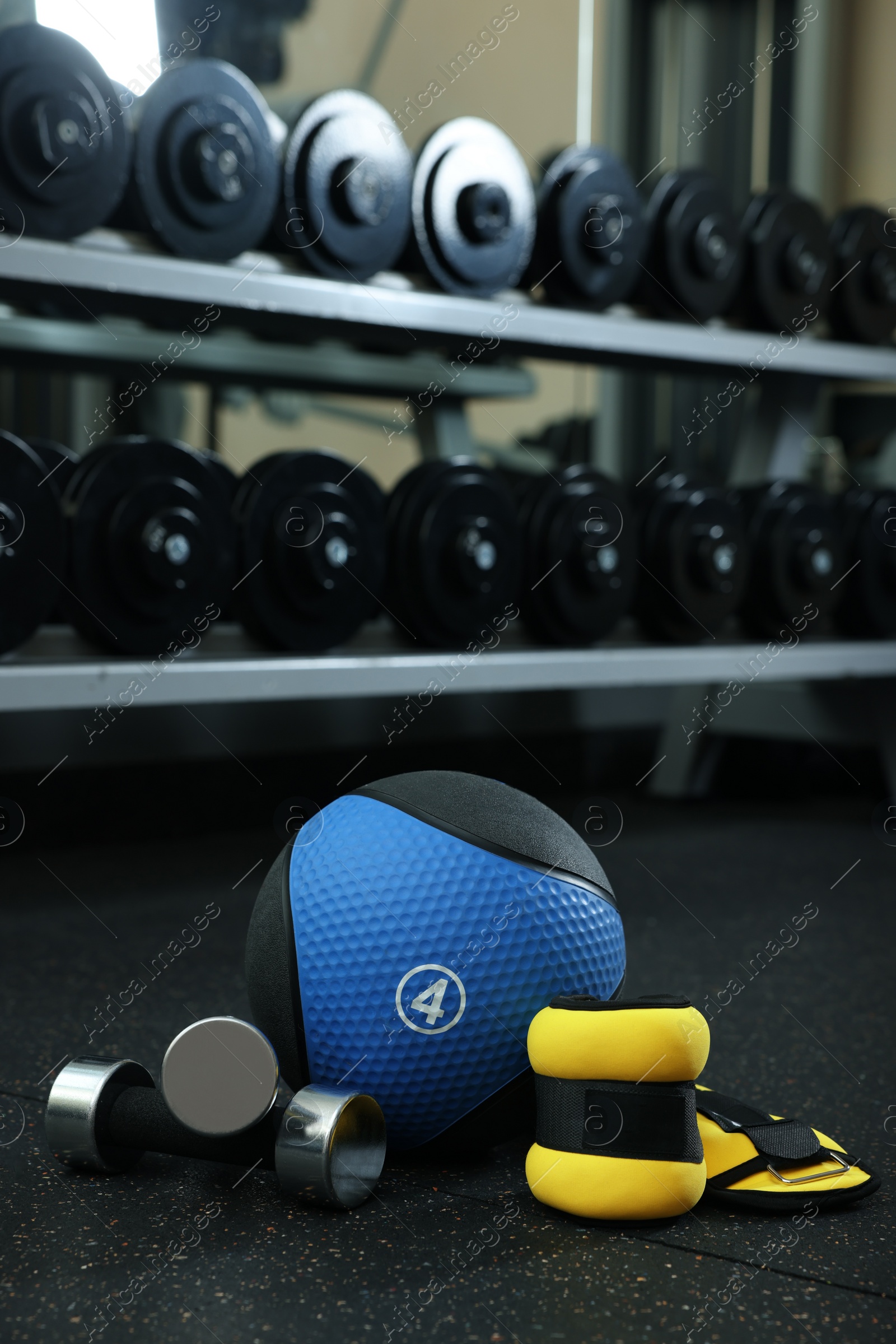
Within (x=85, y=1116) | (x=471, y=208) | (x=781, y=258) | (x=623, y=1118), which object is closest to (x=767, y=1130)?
(x=623, y=1118)

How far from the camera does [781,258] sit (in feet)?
8.30

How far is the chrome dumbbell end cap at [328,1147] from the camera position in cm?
83

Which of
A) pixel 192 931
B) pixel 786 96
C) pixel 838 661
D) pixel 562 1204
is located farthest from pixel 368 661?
pixel 786 96

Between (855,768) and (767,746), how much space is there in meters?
0.26

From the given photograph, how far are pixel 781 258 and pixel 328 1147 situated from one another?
7.26 feet

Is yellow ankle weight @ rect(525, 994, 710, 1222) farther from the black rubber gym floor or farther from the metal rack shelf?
the metal rack shelf

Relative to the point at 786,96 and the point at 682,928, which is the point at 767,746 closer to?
the point at 682,928

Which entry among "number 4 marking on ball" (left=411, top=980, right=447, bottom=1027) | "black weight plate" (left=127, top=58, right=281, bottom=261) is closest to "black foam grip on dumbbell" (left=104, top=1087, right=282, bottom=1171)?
"number 4 marking on ball" (left=411, top=980, right=447, bottom=1027)

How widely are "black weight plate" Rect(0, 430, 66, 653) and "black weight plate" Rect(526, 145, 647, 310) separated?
41.3 inches

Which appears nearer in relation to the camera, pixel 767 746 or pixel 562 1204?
pixel 562 1204

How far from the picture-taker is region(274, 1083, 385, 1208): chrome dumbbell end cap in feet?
2.71

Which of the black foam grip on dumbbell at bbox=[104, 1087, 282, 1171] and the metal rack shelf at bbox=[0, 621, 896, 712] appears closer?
the black foam grip on dumbbell at bbox=[104, 1087, 282, 1171]

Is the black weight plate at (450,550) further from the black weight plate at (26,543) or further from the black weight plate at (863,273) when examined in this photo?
the black weight plate at (863,273)

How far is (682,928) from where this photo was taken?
5.51 feet
